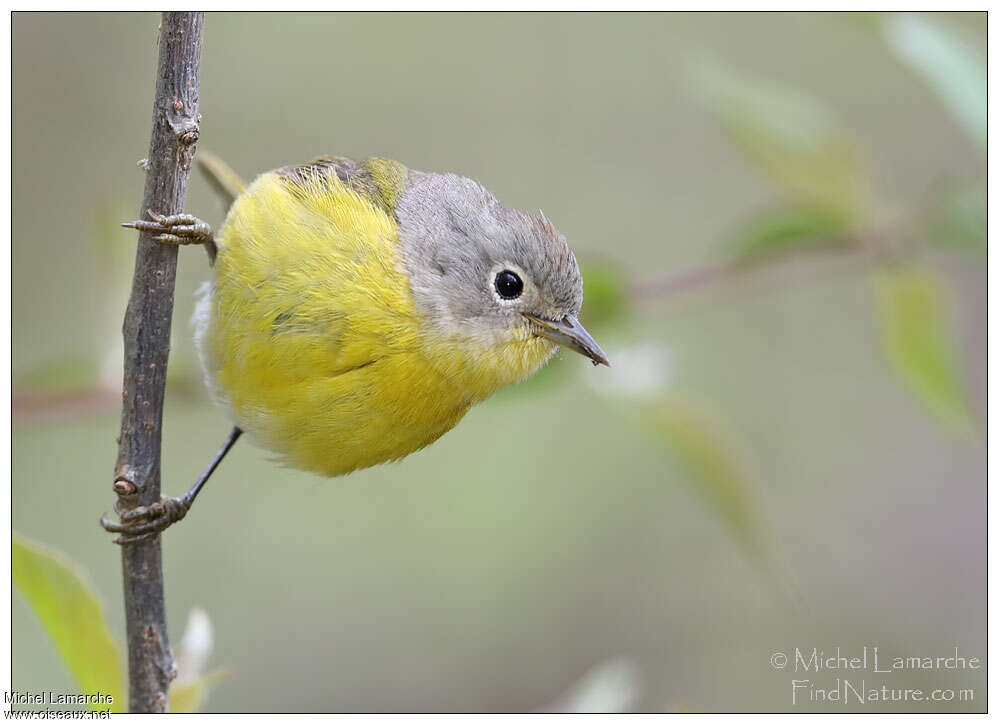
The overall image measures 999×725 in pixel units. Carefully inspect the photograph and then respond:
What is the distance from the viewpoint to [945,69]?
265 cm

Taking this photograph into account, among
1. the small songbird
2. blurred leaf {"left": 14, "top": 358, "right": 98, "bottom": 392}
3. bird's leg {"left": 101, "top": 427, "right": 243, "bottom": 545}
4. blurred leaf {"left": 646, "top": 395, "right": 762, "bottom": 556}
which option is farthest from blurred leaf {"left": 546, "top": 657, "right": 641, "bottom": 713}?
blurred leaf {"left": 14, "top": 358, "right": 98, "bottom": 392}

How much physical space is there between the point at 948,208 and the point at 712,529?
3.46 meters

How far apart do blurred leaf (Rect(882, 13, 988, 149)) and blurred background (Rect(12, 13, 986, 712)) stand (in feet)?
6.87

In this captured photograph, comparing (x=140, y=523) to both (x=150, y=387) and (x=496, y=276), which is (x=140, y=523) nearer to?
(x=150, y=387)

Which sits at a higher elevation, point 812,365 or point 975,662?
point 812,365

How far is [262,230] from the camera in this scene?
2.80 m

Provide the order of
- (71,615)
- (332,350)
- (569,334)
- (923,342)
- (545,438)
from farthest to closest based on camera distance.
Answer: (545,438) < (923,342) < (569,334) < (332,350) < (71,615)

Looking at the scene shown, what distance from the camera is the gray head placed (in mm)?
2799

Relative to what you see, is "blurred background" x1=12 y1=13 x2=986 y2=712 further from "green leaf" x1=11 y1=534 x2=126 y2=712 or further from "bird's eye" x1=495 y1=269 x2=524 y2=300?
"green leaf" x1=11 y1=534 x2=126 y2=712

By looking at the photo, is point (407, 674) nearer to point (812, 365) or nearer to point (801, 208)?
point (812, 365)

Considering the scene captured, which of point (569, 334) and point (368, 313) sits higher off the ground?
point (368, 313)

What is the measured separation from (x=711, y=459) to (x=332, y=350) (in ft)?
3.79

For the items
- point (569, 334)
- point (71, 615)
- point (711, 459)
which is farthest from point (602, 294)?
point (71, 615)

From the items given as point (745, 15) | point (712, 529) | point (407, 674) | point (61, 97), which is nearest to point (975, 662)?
point (712, 529)
